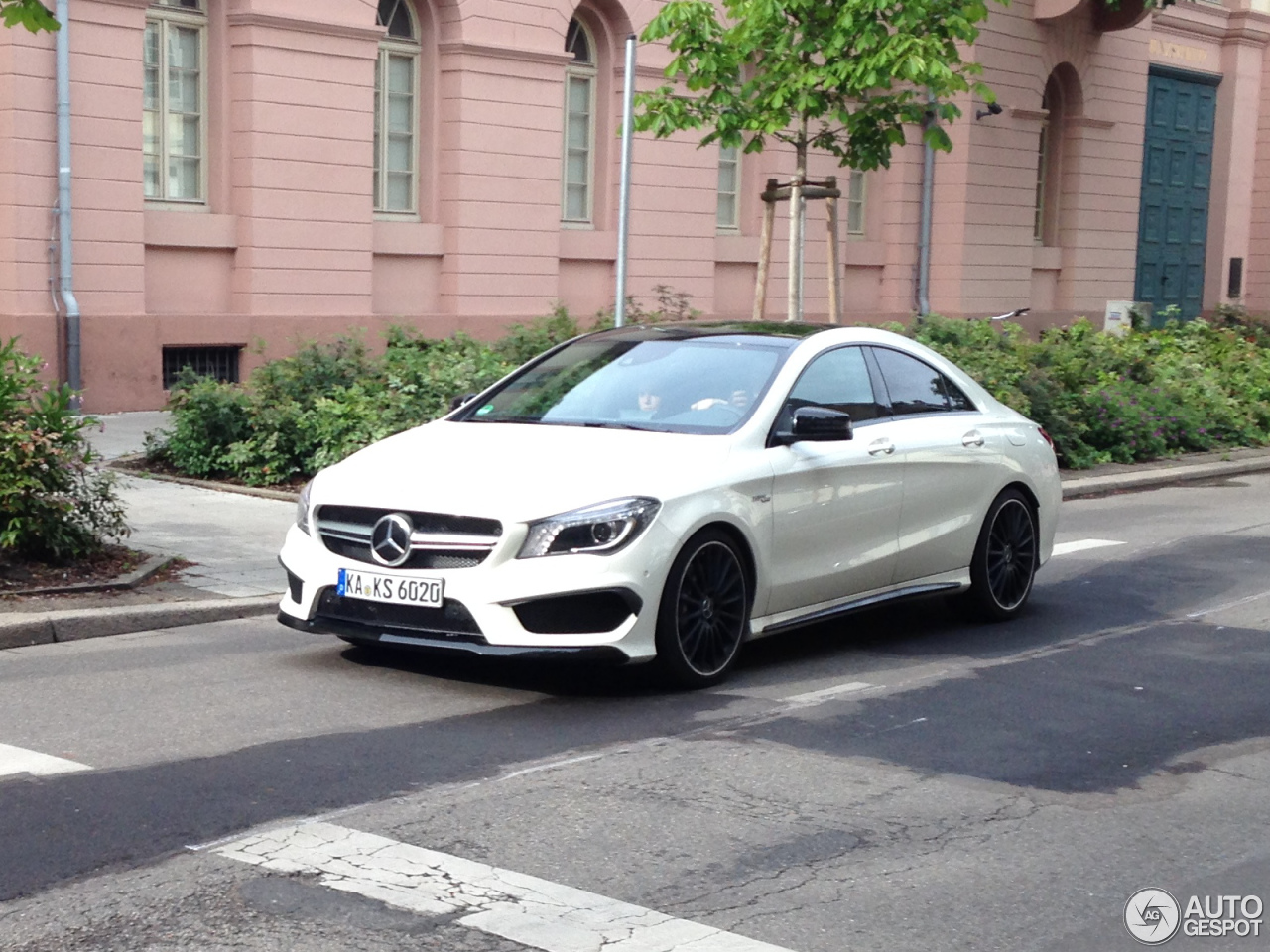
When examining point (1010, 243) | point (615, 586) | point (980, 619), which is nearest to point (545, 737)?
point (615, 586)

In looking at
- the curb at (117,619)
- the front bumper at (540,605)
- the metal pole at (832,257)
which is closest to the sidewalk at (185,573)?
the curb at (117,619)

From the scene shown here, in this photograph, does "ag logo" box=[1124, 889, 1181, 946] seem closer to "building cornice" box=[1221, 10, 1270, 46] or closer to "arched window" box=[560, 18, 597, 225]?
"arched window" box=[560, 18, 597, 225]

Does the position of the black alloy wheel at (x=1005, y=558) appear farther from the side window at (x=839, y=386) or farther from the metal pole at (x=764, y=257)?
the metal pole at (x=764, y=257)

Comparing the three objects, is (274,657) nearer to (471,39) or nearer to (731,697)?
(731,697)

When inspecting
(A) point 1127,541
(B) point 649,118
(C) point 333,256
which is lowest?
(A) point 1127,541

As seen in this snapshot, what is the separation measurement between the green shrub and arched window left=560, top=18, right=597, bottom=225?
14.2 metres

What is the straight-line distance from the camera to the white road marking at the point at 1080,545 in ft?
40.8

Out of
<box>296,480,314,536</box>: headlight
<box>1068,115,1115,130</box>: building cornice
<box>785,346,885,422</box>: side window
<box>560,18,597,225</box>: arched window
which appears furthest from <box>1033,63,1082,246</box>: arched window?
<box>296,480,314,536</box>: headlight

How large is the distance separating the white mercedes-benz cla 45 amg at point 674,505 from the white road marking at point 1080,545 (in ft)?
9.41

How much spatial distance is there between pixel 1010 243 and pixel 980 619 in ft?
70.9

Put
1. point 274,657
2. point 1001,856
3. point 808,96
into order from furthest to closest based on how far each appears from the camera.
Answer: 1. point 808,96
2. point 274,657
3. point 1001,856

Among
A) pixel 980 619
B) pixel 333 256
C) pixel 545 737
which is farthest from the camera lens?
pixel 333 256

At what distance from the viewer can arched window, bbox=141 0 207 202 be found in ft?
61.5

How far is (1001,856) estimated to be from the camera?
5414mm
